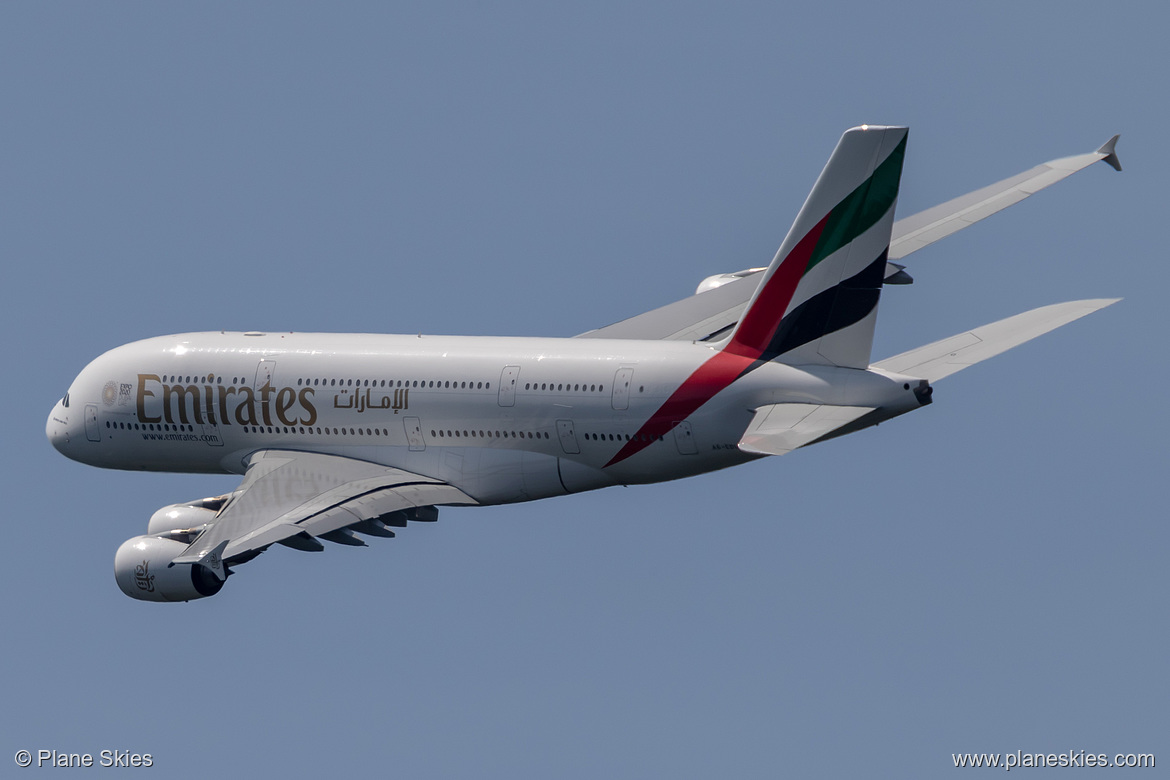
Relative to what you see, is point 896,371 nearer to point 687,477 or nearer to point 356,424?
point 687,477

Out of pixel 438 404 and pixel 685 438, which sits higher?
pixel 438 404

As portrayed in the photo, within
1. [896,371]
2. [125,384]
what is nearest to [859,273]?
[896,371]

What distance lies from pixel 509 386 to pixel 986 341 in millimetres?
12648

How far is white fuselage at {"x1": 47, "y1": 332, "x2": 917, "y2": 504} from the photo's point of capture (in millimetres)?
49656

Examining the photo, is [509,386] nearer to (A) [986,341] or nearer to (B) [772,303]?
(B) [772,303]

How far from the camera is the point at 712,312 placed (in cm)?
5762

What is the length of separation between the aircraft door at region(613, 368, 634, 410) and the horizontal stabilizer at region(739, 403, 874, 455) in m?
3.60

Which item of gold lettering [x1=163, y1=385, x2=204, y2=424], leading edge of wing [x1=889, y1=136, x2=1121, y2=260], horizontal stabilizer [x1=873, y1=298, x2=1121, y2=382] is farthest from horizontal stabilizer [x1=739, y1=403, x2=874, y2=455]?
gold lettering [x1=163, y1=385, x2=204, y2=424]

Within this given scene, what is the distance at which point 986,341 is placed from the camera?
151 feet

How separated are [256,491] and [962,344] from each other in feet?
60.3

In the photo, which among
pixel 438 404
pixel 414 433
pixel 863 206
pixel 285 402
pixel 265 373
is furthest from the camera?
pixel 265 373

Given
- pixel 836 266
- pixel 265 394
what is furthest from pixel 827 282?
pixel 265 394

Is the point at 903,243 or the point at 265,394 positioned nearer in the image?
the point at 265,394

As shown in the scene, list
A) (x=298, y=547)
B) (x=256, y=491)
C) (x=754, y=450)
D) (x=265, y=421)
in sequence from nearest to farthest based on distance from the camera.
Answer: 1. (x=754, y=450)
2. (x=298, y=547)
3. (x=256, y=491)
4. (x=265, y=421)
